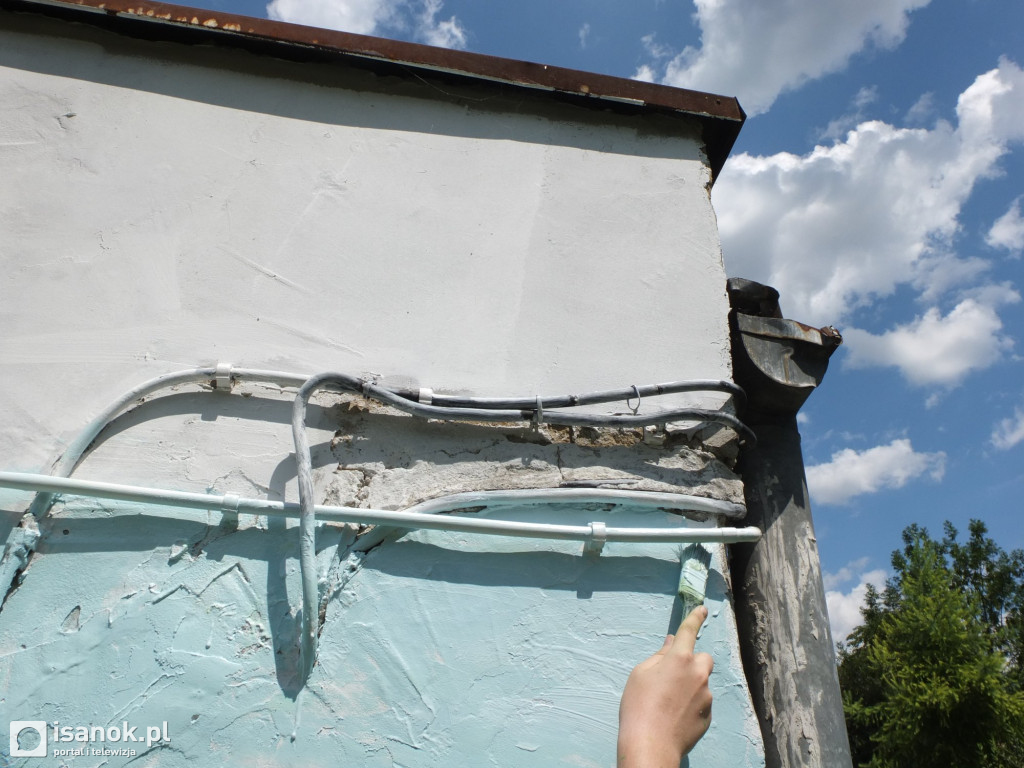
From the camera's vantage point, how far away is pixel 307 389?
→ 5.79 feet

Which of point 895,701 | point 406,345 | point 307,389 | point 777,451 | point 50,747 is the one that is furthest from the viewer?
point 895,701

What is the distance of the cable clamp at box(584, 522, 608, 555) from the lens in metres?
1.67

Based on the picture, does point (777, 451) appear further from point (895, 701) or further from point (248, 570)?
point (895, 701)

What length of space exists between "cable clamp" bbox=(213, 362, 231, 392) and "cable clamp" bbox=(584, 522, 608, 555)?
3.41ft

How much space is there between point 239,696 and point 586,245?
1610mm

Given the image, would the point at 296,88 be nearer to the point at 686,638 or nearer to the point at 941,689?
the point at 686,638

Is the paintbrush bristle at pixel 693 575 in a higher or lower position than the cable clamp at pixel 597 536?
lower

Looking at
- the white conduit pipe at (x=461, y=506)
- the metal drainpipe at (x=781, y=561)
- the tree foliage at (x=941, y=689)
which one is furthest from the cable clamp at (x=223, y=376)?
the tree foliage at (x=941, y=689)

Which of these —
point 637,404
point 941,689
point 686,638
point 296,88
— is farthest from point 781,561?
point 941,689

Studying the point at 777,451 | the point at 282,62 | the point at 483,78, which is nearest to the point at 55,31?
the point at 282,62

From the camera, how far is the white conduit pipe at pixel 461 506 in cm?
161

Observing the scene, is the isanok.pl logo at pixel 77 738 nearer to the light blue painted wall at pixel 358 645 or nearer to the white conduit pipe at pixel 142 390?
the light blue painted wall at pixel 358 645

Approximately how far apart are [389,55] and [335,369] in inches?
47.6

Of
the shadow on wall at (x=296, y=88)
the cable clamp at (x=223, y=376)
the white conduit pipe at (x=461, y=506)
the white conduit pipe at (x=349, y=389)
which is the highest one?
the shadow on wall at (x=296, y=88)
